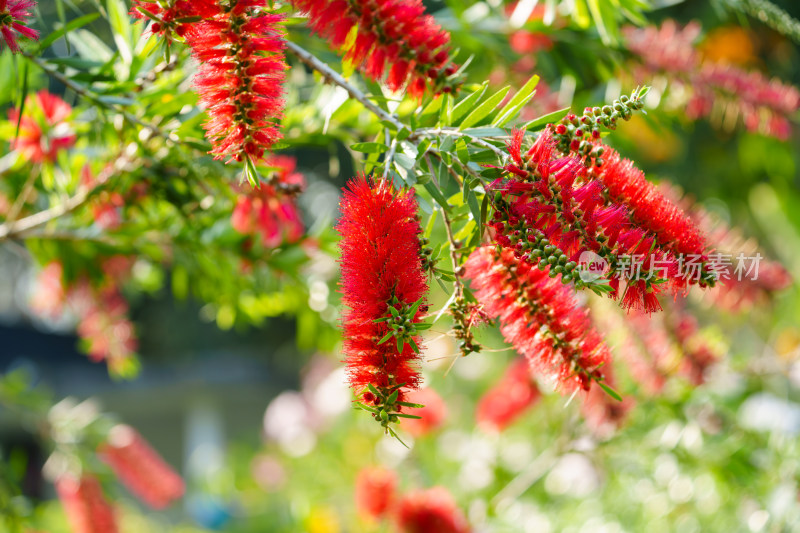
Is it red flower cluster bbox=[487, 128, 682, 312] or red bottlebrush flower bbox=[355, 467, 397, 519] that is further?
red bottlebrush flower bbox=[355, 467, 397, 519]

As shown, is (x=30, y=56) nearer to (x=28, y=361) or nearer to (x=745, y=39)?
(x=745, y=39)

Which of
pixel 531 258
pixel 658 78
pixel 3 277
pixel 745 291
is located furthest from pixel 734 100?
pixel 3 277

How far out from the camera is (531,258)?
1.52 feet

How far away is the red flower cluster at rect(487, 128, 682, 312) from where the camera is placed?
1.52ft

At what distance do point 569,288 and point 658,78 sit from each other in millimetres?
723

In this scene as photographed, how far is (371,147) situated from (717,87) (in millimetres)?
763

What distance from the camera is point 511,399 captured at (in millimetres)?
1508

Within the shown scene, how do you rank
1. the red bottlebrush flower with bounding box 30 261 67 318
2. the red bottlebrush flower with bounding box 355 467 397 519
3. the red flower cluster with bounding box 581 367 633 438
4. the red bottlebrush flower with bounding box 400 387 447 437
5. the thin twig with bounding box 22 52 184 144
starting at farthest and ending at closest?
1. the red bottlebrush flower with bounding box 400 387 447 437
2. the red bottlebrush flower with bounding box 355 467 397 519
3. the red bottlebrush flower with bounding box 30 261 67 318
4. the red flower cluster with bounding box 581 367 633 438
5. the thin twig with bounding box 22 52 184 144

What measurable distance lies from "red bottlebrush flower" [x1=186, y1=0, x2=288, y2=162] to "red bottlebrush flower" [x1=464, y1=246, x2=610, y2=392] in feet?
0.73

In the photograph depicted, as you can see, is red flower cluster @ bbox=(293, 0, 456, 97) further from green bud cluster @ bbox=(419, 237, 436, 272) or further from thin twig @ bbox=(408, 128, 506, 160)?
green bud cluster @ bbox=(419, 237, 436, 272)

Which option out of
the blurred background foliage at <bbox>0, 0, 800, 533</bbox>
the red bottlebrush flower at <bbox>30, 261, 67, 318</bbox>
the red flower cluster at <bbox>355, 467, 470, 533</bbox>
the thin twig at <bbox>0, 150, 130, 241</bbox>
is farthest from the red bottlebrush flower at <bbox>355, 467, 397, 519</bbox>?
the thin twig at <bbox>0, 150, 130, 241</bbox>

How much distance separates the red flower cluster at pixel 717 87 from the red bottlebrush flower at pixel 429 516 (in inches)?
33.6

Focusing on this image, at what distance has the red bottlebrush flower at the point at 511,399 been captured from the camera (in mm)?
1466

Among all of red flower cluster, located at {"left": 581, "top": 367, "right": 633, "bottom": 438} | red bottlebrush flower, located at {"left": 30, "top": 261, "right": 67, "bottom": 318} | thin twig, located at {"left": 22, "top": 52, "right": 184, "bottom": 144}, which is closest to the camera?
thin twig, located at {"left": 22, "top": 52, "right": 184, "bottom": 144}
